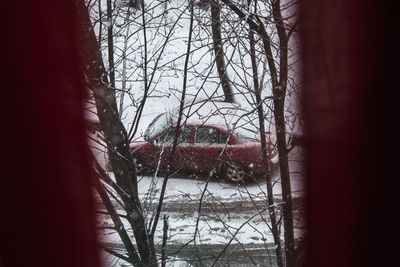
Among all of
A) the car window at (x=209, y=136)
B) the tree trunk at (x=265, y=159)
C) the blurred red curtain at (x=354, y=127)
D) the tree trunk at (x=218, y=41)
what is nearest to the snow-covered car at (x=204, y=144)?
the car window at (x=209, y=136)

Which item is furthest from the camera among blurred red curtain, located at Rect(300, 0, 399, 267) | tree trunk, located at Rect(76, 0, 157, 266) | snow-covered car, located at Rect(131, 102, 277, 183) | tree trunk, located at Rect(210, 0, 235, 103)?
snow-covered car, located at Rect(131, 102, 277, 183)

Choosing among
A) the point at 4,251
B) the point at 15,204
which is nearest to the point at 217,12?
the point at 15,204

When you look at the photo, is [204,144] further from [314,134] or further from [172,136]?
[314,134]

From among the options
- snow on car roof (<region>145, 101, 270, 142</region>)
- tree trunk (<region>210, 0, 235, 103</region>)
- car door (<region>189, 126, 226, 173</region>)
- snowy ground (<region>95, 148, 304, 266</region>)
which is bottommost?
snowy ground (<region>95, 148, 304, 266</region>)

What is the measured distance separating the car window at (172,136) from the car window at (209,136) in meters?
0.08

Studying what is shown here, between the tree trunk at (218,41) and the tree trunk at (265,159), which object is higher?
the tree trunk at (218,41)

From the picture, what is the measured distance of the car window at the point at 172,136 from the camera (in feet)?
9.35

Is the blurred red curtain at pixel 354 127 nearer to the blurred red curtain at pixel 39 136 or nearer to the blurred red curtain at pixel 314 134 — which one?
the blurred red curtain at pixel 314 134

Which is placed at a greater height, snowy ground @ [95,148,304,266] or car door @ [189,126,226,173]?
car door @ [189,126,226,173]

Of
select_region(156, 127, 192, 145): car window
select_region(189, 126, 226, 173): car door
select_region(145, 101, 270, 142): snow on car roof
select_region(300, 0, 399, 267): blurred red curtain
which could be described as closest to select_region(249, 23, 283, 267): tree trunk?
select_region(145, 101, 270, 142): snow on car roof

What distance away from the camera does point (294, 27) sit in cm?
203

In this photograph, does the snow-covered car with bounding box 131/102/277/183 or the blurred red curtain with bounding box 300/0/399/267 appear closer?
the blurred red curtain with bounding box 300/0/399/267

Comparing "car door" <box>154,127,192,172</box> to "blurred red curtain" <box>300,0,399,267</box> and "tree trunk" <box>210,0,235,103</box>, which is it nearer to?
"tree trunk" <box>210,0,235,103</box>

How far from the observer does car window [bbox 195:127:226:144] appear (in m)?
2.95
